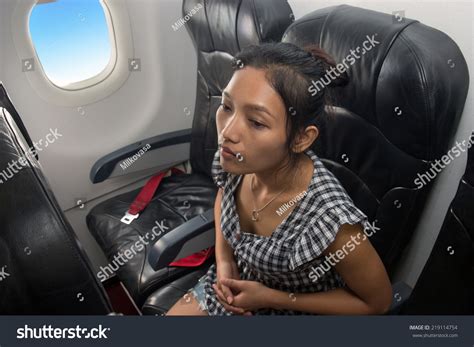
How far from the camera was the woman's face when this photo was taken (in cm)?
73

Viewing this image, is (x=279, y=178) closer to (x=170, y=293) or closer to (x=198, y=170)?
(x=170, y=293)

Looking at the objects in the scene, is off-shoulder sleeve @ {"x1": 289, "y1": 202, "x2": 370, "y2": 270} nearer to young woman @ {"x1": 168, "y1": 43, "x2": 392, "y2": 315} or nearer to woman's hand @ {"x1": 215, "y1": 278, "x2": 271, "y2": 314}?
young woman @ {"x1": 168, "y1": 43, "x2": 392, "y2": 315}

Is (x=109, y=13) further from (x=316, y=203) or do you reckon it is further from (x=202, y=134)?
(x=316, y=203)

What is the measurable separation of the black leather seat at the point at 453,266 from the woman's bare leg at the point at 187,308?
453 millimetres

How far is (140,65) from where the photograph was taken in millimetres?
1584

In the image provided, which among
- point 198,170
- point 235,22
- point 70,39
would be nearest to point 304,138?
point 235,22

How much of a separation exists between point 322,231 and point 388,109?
0.88 ft

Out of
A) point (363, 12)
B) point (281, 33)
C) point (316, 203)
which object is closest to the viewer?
point (316, 203)

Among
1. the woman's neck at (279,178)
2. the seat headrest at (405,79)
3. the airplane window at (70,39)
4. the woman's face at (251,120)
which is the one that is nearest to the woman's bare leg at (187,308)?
the woman's neck at (279,178)

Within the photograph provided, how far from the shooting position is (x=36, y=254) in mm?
640

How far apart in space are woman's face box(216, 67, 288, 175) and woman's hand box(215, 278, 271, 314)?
0.25m

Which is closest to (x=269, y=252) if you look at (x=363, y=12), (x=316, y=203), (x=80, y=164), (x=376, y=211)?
(x=316, y=203)

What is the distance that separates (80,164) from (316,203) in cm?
105

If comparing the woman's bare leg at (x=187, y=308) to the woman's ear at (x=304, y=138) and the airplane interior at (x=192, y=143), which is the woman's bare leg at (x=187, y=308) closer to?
the airplane interior at (x=192, y=143)
